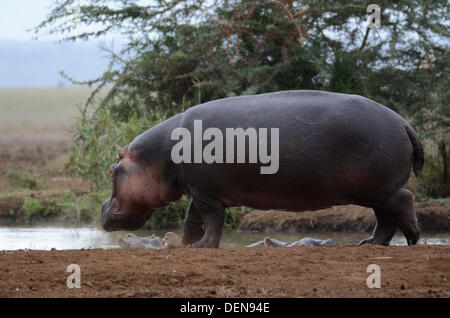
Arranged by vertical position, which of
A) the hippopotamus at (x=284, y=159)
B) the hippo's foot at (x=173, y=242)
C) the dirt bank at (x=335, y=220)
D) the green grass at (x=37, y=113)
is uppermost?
the hippopotamus at (x=284, y=159)

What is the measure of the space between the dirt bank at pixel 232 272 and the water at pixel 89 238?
2199mm

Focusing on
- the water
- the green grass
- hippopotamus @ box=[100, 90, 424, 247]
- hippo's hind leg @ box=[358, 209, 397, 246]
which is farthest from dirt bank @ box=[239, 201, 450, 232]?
the green grass

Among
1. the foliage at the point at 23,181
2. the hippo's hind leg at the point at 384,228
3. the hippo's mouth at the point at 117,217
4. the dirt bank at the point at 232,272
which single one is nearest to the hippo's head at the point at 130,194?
the hippo's mouth at the point at 117,217

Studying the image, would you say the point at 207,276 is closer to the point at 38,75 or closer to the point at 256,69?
the point at 256,69

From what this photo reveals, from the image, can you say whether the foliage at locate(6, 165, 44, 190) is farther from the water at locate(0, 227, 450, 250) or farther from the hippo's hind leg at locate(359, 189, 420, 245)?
the hippo's hind leg at locate(359, 189, 420, 245)

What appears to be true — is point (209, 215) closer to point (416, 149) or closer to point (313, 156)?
point (313, 156)

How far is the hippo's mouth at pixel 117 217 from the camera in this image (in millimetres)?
6219

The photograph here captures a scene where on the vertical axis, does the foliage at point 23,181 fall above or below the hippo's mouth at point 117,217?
below

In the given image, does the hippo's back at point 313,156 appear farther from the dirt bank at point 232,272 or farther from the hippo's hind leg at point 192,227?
the dirt bank at point 232,272

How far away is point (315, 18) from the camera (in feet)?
36.6

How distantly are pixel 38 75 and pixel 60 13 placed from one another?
193 meters

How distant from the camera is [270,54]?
11109 millimetres

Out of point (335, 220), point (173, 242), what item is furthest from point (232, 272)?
point (335, 220)

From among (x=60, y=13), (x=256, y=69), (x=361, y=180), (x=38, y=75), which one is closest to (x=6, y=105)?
(x=60, y=13)
